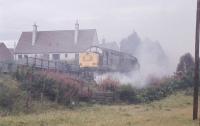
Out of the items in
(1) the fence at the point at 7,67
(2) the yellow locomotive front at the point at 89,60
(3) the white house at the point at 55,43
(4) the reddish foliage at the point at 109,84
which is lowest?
(4) the reddish foliage at the point at 109,84

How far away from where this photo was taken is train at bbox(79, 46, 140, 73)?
6575 cm

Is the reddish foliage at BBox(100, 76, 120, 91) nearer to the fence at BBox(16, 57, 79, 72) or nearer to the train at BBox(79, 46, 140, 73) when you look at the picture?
the fence at BBox(16, 57, 79, 72)

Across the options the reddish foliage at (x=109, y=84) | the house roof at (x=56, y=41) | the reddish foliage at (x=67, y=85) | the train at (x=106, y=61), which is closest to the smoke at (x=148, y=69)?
the train at (x=106, y=61)

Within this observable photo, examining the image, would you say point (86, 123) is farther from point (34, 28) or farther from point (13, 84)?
point (34, 28)

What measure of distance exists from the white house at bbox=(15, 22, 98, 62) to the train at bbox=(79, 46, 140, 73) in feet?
65.4

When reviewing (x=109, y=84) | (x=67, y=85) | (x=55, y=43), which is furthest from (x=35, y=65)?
(x=55, y=43)

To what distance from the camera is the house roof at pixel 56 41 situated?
95.2 meters

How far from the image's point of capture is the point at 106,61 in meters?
69.8

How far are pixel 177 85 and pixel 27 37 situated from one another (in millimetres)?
56844

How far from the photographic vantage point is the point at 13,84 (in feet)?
117

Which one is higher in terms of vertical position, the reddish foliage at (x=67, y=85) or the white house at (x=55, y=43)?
the white house at (x=55, y=43)

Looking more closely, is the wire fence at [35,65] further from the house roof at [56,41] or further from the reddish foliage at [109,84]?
the house roof at [56,41]

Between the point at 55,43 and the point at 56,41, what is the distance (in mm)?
541

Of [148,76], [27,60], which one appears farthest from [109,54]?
[27,60]
